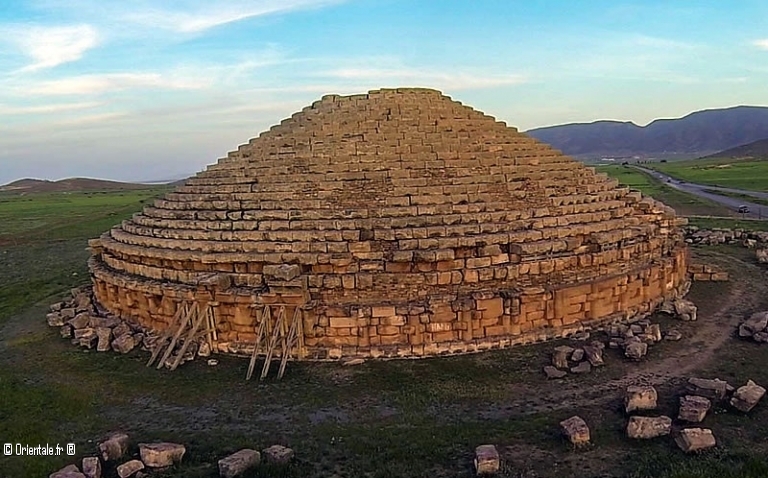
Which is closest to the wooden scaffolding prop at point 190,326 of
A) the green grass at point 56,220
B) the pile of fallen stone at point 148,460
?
the pile of fallen stone at point 148,460

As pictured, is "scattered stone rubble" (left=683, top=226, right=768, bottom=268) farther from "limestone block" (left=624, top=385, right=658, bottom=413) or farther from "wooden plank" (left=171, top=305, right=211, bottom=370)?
"wooden plank" (left=171, top=305, right=211, bottom=370)

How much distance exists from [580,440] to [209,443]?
555 cm

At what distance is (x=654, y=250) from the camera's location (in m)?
16.3

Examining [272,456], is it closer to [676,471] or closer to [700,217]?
[676,471]

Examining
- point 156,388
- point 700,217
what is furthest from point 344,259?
point 700,217

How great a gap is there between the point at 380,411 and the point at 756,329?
28.2 ft

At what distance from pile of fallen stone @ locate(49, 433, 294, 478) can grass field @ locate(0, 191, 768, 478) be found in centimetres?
19

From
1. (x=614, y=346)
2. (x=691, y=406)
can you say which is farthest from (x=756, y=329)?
(x=691, y=406)

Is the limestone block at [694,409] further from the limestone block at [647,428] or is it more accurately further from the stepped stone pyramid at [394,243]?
the stepped stone pyramid at [394,243]

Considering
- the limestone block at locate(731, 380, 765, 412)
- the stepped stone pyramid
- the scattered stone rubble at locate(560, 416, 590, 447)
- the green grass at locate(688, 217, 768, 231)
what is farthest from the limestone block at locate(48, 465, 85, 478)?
the green grass at locate(688, 217, 768, 231)

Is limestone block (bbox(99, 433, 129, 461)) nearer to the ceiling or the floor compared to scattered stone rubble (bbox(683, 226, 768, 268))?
nearer to the ceiling

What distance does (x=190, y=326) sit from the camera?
13.5 meters

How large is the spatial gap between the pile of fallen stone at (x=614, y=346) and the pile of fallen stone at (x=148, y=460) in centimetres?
553

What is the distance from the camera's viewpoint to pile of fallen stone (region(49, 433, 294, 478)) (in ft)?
27.8
